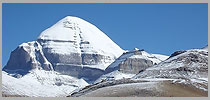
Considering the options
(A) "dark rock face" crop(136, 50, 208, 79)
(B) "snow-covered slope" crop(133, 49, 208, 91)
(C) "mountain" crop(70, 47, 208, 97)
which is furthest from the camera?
(A) "dark rock face" crop(136, 50, 208, 79)

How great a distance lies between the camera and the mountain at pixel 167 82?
9688 cm

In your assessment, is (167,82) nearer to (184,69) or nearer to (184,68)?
(184,69)

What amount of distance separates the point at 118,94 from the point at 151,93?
227 inches

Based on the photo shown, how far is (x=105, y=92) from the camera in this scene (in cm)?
9975

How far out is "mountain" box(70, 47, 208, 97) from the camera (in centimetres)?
9688

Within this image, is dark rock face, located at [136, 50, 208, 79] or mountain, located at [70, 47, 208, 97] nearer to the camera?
mountain, located at [70, 47, 208, 97]

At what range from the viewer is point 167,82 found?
112 m

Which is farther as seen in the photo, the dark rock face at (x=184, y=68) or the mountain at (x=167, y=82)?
the dark rock face at (x=184, y=68)

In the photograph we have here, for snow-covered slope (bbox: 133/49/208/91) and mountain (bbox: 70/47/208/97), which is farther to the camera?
snow-covered slope (bbox: 133/49/208/91)

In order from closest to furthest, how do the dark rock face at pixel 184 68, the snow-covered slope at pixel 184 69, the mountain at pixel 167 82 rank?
the mountain at pixel 167 82 < the snow-covered slope at pixel 184 69 < the dark rock face at pixel 184 68

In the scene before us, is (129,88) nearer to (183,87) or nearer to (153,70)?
(183,87)

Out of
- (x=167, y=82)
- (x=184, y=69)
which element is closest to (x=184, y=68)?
(x=184, y=69)

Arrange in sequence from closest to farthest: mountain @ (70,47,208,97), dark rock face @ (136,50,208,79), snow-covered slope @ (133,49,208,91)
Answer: mountain @ (70,47,208,97), snow-covered slope @ (133,49,208,91), dark rock face @ (136,50,208,79)

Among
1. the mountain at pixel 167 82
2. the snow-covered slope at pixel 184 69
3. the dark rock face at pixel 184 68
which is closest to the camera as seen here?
the mountain at pixel 167 82
